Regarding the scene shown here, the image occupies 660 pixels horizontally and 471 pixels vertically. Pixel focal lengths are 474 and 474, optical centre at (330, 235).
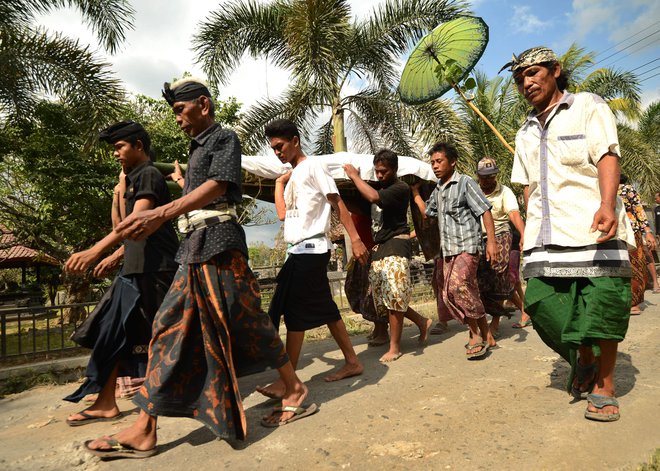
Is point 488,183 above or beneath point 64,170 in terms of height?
beneath

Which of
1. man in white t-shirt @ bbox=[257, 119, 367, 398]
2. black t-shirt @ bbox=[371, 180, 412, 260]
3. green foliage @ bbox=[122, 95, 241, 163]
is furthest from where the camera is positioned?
green foliage @ bbox=[122, 95, 241, 163]

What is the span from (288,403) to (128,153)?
200cm

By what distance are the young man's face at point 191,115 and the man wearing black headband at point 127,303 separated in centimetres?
54

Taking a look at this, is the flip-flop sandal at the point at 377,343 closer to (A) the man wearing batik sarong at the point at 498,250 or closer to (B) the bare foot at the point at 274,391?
(A) the man wearing batik sarong at the point at 498,250

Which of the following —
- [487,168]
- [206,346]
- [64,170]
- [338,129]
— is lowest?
[206,346]

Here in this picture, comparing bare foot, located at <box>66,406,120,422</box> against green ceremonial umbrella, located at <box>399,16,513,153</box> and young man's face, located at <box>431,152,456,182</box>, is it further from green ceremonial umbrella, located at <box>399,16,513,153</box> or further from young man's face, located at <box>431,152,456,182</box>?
green ceremonial umbrella, located at <box>399,16,513,153</box>

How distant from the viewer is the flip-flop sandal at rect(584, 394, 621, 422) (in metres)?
2.49

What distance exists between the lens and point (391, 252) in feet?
14.4

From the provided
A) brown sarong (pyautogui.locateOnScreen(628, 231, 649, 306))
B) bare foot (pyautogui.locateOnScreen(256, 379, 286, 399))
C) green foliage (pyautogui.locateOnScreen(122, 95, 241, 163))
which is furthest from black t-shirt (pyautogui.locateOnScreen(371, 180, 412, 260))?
green foliage (pyautogui.locateOnScreen(122, 95, 241, 163))

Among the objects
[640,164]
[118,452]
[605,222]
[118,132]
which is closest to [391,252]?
[605,222]

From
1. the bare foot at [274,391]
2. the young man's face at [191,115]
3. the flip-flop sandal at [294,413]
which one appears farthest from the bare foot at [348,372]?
the young man's face at [191,115]

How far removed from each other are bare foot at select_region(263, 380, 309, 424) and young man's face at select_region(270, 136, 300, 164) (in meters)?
1.61

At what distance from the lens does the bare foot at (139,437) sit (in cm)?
243

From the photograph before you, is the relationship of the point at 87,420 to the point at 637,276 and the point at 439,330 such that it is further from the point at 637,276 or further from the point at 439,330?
the point at 637,276
